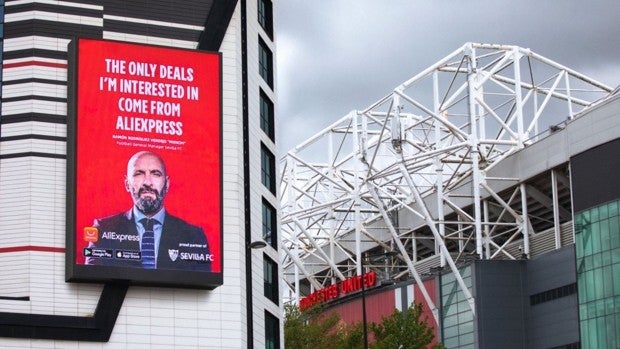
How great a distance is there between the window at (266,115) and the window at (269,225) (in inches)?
204

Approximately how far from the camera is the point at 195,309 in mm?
84438

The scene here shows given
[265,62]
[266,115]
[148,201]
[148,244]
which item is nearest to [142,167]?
[148,201]

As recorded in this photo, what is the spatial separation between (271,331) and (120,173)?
1648 centimetres

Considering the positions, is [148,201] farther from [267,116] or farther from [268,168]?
[267,116]

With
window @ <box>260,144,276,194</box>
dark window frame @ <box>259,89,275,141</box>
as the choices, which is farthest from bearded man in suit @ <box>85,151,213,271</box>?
dark window frame @ <box>259,89,275,141</box>

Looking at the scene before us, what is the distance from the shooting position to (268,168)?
96750mm

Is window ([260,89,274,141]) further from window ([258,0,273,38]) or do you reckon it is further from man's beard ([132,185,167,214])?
man's beard ([132,185,167,214])

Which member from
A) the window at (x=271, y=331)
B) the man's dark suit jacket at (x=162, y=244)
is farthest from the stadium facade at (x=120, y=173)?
the window at (x=271, y=331)

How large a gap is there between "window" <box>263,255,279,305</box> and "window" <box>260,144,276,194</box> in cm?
507

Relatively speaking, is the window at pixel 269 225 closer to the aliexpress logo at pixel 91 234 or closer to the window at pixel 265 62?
the window at pixel 265 62

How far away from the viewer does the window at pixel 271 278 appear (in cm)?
9356

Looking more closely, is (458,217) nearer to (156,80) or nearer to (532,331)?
(532,331)

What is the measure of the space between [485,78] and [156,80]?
2148 inches

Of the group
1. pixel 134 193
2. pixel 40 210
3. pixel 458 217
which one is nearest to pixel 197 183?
pixel 134 193
